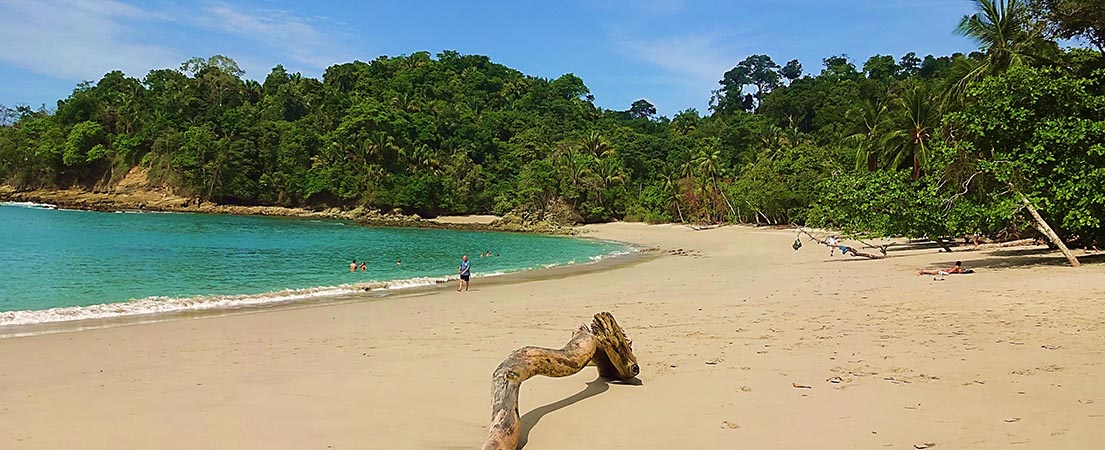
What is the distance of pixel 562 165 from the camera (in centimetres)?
7988

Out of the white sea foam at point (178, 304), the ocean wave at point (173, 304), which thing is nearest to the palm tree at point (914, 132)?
the white sea foam at point (178, 304)

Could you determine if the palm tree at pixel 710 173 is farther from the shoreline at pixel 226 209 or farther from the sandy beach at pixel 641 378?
the sandy beach at pixel 641 378

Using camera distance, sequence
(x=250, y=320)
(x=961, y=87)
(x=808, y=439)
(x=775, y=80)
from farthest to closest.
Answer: (x=775, y=80)
(x=961, y=87)
(x=250, y=320)
(x=808, y=439)

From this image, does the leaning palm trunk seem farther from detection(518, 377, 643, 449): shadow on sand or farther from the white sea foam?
the white sea foam

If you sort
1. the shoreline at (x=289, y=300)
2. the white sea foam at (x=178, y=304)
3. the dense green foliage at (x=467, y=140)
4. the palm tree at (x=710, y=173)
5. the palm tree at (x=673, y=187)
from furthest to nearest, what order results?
the palm tree at (x=673, y=187) → the palm tree at (x=710, y=173) → the dense green foliage at (x=467, y=140) → the white sea foam at (x=178, y=304) → the shoreline at (x=289, y=300)

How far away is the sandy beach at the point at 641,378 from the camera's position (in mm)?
5195

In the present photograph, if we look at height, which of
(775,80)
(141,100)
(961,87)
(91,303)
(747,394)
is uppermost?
(775,80)

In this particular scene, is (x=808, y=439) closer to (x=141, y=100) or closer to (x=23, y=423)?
(x=23, y=423)

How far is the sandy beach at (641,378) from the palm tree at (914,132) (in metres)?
26.0

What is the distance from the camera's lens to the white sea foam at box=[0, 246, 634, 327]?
526 inches

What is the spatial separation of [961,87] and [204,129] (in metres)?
89.6

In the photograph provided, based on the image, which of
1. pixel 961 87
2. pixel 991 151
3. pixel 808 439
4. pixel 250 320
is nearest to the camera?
pixel 808 439

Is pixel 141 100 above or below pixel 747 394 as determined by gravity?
above

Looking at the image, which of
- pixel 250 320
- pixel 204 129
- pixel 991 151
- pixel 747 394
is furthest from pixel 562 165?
pixel 747 394
